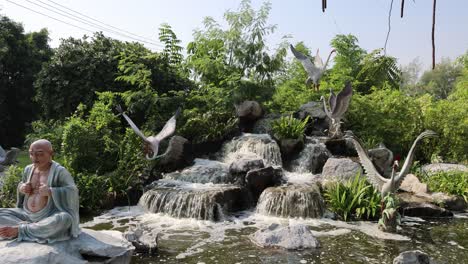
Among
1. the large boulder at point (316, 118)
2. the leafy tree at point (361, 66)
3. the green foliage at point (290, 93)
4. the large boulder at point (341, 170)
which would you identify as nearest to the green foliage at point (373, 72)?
the leafy tree at point (361, 66)

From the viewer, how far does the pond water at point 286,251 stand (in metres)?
5.95

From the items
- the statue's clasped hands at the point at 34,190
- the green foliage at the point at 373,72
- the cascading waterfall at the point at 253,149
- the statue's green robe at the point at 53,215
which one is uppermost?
the green foliage at the point at 373,72

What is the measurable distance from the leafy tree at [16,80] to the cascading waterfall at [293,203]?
15491mm

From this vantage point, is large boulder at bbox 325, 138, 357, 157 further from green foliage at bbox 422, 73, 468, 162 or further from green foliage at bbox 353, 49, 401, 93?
green foliage at bbox 353, 49, 401, 93

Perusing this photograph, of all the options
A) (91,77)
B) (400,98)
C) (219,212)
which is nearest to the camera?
(219,212)

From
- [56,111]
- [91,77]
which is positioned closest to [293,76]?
[91,77]

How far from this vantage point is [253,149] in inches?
471

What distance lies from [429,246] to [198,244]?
3754mm

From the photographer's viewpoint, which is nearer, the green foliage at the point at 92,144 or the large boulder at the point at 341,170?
the large boulder at the point at 341,170

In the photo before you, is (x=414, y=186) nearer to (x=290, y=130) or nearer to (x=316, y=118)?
(x=290, y=130)

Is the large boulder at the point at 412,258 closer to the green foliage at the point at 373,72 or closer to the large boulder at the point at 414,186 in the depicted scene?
the large boulder at the point at 414,186

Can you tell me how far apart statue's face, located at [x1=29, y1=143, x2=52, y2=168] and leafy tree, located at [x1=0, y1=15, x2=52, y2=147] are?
17.2m

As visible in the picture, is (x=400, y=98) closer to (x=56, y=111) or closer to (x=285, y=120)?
(x=285, y=120)

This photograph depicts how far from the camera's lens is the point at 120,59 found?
50.6 ft
